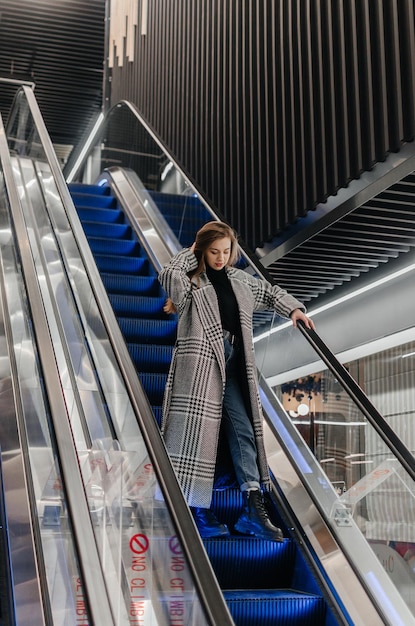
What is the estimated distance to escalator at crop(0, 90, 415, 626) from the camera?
95.7 inches

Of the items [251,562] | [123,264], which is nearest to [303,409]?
[251,562]

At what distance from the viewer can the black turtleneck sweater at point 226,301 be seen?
154 inches

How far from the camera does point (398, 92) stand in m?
4.45

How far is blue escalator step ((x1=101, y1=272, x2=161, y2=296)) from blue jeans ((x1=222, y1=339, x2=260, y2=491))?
2.41m

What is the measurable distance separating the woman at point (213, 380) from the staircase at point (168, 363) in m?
0.17

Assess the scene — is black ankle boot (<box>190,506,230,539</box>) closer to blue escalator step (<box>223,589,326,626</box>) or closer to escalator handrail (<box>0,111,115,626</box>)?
blue escalator step (<box>223,589,326,626</box>)

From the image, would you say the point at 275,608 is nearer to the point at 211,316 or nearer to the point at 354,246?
the point at 211,316

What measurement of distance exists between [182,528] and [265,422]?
7.16 feet

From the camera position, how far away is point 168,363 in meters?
5.12

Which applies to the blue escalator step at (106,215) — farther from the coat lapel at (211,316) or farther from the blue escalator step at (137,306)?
the coat lapel at (211,316)

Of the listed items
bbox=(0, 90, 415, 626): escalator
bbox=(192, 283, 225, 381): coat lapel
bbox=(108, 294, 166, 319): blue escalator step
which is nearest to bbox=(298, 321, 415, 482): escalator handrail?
bbox=(0, 90, 415, 626): escalator

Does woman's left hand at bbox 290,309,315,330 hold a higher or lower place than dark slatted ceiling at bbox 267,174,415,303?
lower

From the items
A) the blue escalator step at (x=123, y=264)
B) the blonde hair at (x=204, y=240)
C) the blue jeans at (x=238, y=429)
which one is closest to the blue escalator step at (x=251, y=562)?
the blue jeans at (x=238, y=429)

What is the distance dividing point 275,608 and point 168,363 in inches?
84.0
